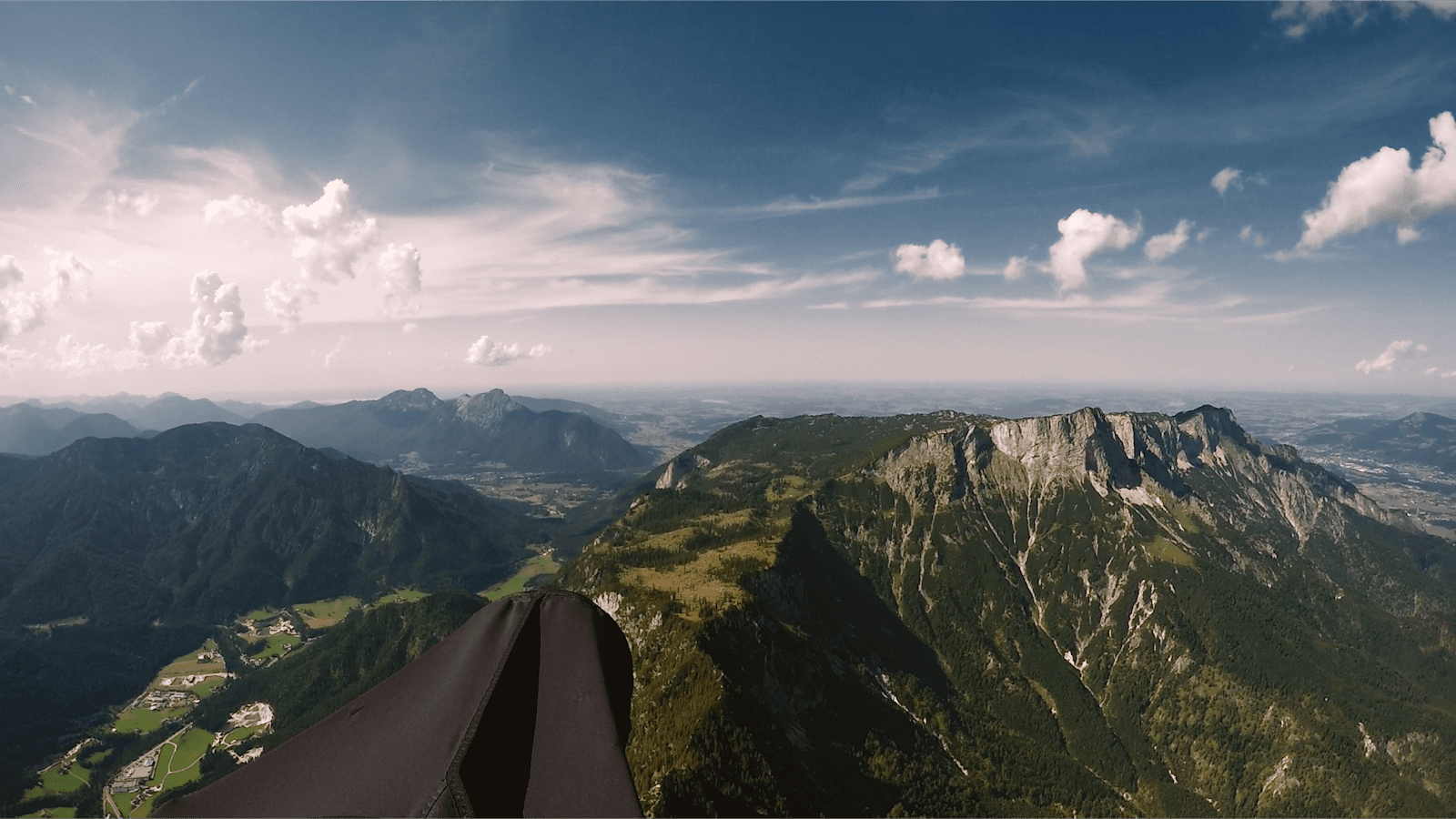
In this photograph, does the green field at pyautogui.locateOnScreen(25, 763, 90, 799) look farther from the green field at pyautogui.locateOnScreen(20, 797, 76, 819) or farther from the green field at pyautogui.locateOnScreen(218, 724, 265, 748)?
the green field at pyautogui.locateOnScreen(218, 724, 265, 748)

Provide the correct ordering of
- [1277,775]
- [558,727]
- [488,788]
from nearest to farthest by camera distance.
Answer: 1. [488,788]
2. [558,727]
3. [1277,775]

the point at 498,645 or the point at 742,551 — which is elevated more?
the point at 498,645

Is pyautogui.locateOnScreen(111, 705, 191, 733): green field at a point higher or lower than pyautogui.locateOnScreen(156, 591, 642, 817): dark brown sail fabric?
lower

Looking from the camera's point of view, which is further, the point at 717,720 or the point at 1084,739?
the point at 1084,739

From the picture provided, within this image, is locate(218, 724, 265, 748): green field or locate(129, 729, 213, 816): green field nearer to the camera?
locate(129, 729, 213, 816): green field

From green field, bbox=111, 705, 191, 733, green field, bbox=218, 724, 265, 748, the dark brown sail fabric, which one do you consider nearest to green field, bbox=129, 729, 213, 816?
green field, bbox=218, 724, 265, 748

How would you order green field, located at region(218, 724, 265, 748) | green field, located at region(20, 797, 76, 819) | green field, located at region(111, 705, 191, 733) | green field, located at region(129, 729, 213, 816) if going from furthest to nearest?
green field, located at region(111, 705, 191, 733) → green field, located at region(218, 724, 265, 748) → green field, located at region(129, 729, 213, 816) → green field, located at region(20, 797, 76, 819)

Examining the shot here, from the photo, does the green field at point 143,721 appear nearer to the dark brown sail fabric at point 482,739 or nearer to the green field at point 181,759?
the green field at point 181,759

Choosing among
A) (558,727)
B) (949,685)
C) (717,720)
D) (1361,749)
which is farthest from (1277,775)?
(558,727)

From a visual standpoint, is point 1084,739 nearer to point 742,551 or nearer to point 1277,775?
point 1277,775
